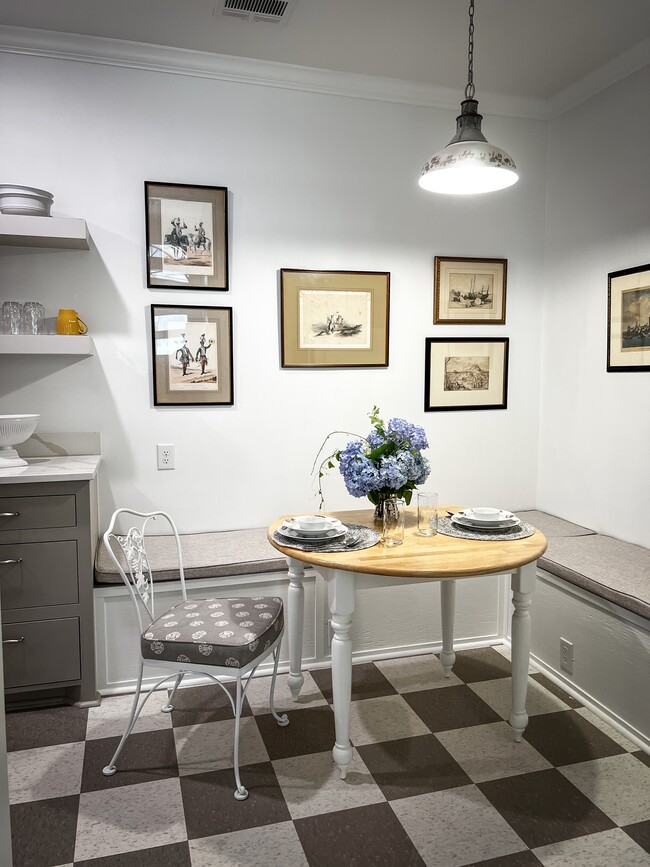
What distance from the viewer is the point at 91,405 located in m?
3.01

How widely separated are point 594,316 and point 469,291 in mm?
640

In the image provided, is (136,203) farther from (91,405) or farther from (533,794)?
(533,794)

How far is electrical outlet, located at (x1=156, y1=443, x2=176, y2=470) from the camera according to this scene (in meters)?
3.12

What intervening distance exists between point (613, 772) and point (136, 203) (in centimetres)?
296

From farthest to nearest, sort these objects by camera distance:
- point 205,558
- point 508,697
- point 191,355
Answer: point 191,355 < point 205,558 < point 508,697

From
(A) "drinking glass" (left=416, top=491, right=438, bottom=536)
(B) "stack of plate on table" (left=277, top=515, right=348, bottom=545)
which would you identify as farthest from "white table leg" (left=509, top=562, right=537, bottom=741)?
(B) "stack of plate on table" (left=277, top=515, right=348, bottom=545)

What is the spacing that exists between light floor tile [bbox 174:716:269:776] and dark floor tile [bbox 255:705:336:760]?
0.12 feet

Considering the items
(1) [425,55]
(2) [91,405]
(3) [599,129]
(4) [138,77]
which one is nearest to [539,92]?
(3) [599,129]

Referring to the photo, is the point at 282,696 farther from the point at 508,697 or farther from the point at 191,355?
the point at 191,355

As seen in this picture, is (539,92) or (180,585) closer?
(180,585)

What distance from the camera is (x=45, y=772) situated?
87.1 inches

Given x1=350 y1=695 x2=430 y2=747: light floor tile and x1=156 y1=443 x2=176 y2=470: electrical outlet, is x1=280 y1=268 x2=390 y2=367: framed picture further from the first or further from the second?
x1=350 y1=695 x2=430 y2=747: light floor tile

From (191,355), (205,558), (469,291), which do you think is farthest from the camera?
(469,291)

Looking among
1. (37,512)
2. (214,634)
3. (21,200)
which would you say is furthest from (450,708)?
(21,200)
